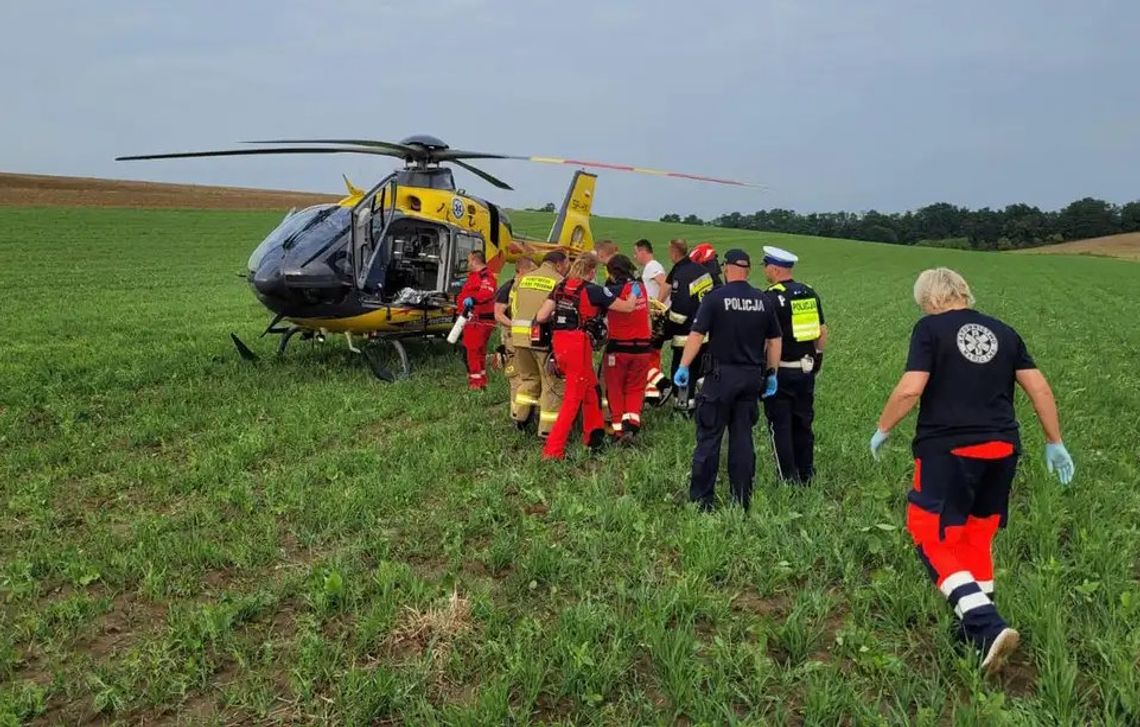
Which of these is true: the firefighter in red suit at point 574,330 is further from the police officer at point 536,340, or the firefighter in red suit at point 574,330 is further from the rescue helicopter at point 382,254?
the rescue helicopter at point 382,254

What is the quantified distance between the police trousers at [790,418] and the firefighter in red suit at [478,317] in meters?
4.38

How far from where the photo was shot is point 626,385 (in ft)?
23.2

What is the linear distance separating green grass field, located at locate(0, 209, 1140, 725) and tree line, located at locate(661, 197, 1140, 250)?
87488mm

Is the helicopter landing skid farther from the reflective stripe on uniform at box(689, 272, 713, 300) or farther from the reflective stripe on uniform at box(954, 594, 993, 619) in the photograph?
the reflective stripe on uniform at box(954, 594, 993, 619)

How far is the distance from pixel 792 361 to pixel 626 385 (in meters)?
1.98

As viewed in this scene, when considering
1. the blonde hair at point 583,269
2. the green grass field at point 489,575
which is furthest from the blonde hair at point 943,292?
the blonde hair at point 583,269

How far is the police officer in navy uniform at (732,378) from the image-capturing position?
505 cm

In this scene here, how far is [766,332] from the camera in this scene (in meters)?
5.14

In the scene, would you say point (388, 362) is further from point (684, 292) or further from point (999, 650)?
point (999, 650)

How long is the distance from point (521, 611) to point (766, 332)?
2.51 meters

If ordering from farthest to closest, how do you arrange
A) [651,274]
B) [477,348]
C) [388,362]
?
[388,362] → [477,348] → [651,274]

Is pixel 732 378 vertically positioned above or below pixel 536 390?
above

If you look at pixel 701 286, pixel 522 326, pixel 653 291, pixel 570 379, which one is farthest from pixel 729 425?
pixel 653 291

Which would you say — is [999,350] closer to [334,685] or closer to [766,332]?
[766,332]
